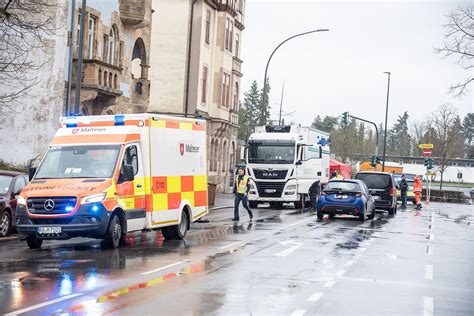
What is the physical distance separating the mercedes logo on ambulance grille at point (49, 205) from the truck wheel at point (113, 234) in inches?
47.6

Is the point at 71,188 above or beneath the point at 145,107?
beneath

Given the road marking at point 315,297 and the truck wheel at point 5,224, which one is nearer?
the road marking at point 315,297

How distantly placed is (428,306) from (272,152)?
26513 millimetres

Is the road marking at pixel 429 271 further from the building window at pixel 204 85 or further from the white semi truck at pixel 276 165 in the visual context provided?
the building window at pixel 204 85

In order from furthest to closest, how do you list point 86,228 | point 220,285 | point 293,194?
point 293,194 → point 86,228 → point 220,285

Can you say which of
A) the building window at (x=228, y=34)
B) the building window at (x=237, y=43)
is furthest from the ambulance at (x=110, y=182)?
the building window at (x=237, y=43)

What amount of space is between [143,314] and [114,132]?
364 inches

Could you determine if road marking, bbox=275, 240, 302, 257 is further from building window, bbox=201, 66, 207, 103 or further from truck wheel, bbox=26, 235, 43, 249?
building window, bbox=201, 66, 207, 103

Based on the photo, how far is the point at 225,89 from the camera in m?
55.6

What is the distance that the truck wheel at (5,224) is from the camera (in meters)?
19.3

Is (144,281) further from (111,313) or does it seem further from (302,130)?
(302,130)

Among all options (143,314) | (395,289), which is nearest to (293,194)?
(395,289)

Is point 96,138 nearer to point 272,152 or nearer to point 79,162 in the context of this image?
point 79,162

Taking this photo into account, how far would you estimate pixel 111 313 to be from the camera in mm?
9484
